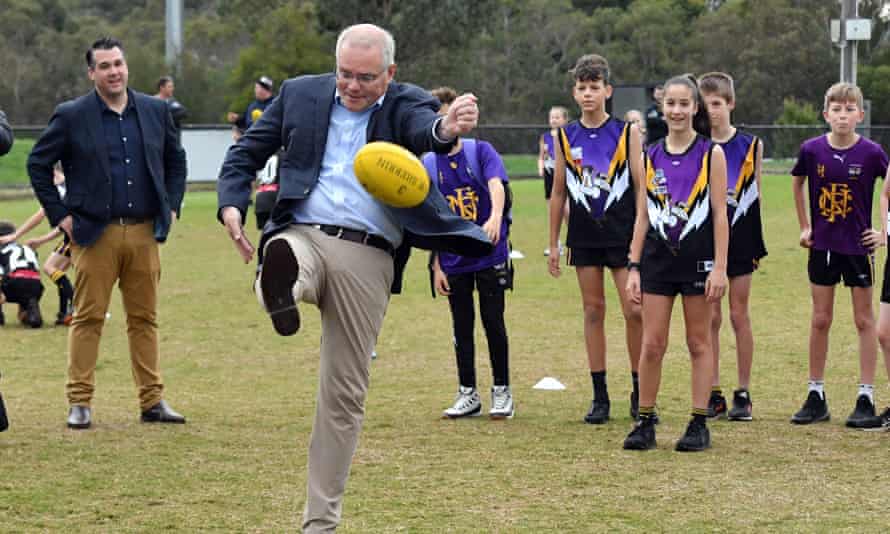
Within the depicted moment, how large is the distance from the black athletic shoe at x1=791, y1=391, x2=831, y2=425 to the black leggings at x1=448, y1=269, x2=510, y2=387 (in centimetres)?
184

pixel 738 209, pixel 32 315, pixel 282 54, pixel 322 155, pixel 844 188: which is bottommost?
pixel 32 315

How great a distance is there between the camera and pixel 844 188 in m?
9.00

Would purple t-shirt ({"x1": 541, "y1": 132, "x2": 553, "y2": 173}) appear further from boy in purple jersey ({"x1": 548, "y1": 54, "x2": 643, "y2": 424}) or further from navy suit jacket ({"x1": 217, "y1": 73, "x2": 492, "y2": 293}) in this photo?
navy suit jacket ({"x1": 217, "y1": 73, "x2": 492, "y2": 293})

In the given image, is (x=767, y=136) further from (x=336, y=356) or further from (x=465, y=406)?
(x=336, y=356)

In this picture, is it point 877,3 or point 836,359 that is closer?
point 836,359

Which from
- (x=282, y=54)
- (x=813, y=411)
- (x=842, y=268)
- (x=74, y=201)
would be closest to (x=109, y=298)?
(x=74, y=201)

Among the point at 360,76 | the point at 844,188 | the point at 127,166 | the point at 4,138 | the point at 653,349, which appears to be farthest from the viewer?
the point at 844,188

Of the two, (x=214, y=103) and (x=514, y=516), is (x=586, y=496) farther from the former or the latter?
(x=214, y=103)

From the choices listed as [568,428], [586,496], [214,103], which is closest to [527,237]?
[568,428]

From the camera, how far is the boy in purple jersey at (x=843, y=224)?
29.3 ft

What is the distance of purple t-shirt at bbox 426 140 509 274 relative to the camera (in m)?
9.27

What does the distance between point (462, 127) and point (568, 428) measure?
3.83 meters

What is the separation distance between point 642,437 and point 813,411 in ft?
5.08

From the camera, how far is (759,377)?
11.1m
